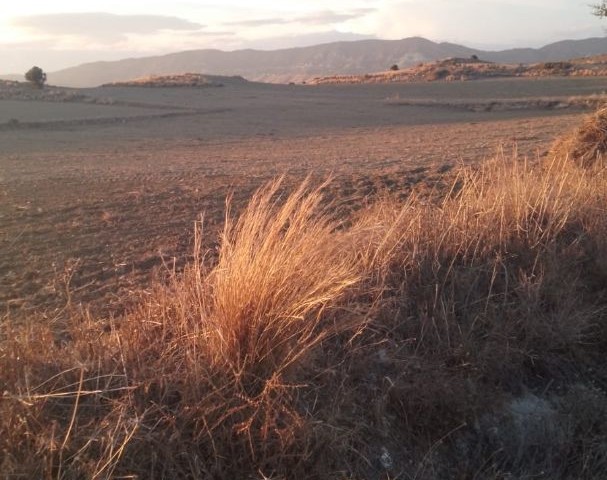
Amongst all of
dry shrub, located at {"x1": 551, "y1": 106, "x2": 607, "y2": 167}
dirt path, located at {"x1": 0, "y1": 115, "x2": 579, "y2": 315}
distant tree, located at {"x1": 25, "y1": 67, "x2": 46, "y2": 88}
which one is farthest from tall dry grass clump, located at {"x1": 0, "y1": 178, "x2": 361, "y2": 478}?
distant tree, located at {"x1": 25, "y1": 67, "x2": 46, "y2": 88}

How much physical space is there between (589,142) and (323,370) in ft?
26.7

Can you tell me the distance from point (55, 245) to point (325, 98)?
51.5 metres

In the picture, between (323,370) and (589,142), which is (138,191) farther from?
(323,370)

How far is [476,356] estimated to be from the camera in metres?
4.16

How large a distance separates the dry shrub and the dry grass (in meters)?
5.24

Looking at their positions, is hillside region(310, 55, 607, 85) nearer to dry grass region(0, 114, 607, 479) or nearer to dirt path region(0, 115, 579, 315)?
dirt path region(0, 115, 579, 315)

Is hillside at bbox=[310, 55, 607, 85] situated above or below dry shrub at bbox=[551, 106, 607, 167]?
above

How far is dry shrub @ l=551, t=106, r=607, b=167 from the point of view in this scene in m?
9.78

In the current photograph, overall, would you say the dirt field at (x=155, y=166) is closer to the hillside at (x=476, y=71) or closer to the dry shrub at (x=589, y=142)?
the dry shrub at (x=589, y=142)

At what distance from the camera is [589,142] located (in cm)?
1022

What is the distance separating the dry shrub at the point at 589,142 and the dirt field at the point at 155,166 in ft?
9.35

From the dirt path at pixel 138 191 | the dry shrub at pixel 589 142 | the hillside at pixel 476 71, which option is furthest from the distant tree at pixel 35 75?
the dry shrub at pixel 589 142

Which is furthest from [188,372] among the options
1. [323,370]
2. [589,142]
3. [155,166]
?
[155,166]

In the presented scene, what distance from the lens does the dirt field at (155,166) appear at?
8.26 metres
